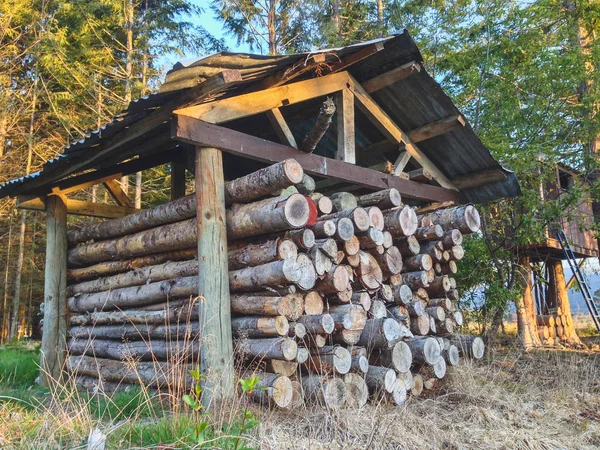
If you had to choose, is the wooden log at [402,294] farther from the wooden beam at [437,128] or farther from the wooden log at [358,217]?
the wooden beam at [437,128]

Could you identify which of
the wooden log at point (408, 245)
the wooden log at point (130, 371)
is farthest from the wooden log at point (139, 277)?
the wooden log at point (408, 245)

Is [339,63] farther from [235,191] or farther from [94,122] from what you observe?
[94,122]

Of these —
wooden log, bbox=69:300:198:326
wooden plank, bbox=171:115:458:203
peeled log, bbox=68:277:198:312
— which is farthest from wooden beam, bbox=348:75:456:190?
wooden log, bbox=69:300:198:326

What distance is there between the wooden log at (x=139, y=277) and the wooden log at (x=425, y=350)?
262 centimetres

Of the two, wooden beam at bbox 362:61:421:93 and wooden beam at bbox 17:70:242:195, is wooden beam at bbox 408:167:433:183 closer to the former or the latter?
wooden beam at bbox 362:61:421:93

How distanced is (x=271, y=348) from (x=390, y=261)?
2224 mm

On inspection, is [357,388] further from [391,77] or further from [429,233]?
[391,77]

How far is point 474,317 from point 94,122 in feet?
40.0

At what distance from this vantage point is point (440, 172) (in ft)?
27.7

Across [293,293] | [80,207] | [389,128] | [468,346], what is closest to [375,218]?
[293,293]

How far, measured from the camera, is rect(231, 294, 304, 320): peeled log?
4871 mm

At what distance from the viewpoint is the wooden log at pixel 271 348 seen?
4723mm

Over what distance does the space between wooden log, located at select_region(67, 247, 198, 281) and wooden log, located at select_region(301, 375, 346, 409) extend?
2010 millimetres

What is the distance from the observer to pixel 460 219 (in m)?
7.08
